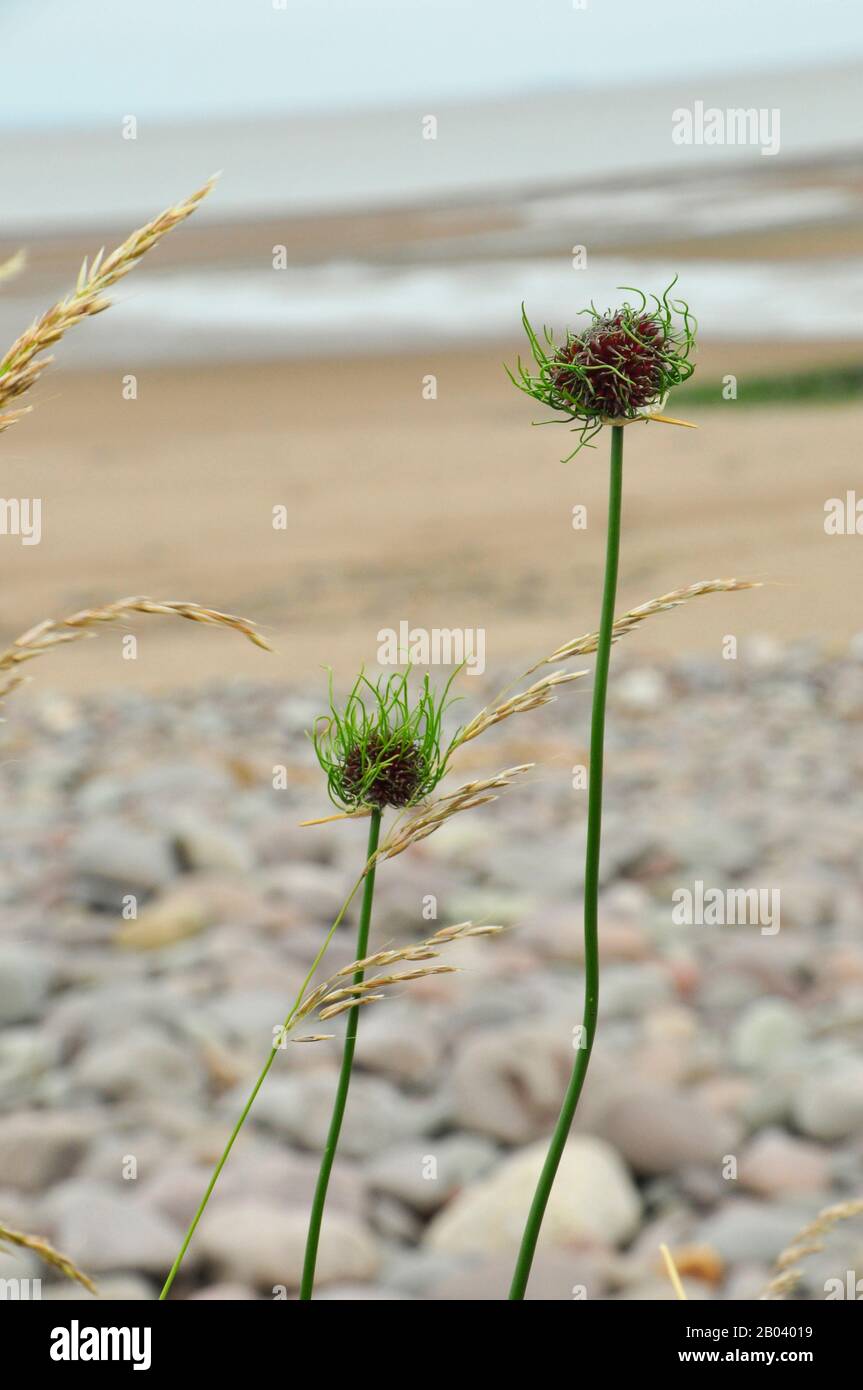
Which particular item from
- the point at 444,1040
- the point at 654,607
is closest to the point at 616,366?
the point at 654,607

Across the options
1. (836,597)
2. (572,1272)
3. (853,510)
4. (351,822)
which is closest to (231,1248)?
(572,1272)

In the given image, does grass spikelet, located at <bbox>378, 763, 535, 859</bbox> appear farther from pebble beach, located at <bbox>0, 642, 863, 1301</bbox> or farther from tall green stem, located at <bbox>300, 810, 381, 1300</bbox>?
pebble beach, located at <bbox>0, 642, 863, 1301</bbox>

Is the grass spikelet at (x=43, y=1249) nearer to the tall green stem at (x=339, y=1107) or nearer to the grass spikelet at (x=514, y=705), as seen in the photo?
the tall green stem at (x=339, y=1107)

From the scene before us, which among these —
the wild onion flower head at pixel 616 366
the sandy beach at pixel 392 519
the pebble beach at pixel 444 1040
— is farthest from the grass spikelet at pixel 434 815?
the sandy beach at pixel 392 519

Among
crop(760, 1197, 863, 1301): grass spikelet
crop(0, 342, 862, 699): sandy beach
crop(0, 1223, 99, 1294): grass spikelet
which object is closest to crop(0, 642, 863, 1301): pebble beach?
crop(760, 1197, 863, 1301): grass spikelet

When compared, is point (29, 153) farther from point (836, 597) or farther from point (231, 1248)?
point (231, 1248)

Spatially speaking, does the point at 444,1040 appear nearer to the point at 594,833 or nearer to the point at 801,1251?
the point at 801,1251
